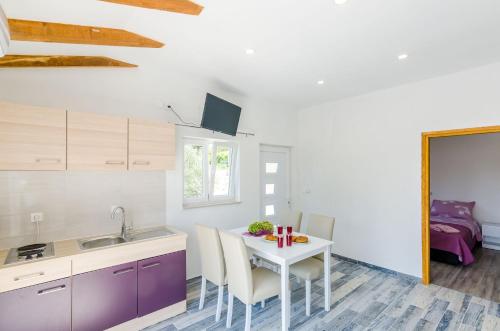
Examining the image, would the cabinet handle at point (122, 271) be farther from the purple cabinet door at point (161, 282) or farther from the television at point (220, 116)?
the television at point (220, 116)

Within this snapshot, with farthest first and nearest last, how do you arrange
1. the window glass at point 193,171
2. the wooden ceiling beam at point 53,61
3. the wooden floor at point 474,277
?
the window glass at point 193,171, the wooden floor at point 474,277, the wooden ceiling beam at point 53,61

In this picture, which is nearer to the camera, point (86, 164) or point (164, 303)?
point (86, 164)

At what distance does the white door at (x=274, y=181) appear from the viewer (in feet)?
14.6

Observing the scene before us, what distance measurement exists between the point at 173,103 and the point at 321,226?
250 cm

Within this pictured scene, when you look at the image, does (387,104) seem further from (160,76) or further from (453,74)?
(160,76)

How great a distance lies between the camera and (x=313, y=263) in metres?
2.81

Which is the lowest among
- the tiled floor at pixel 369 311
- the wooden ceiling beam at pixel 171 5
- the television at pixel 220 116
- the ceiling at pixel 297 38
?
the tiled floor at pixel 369 311

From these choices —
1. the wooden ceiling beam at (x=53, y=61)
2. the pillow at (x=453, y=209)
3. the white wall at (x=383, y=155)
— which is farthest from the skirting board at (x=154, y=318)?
the pillow at (x=453, y=209)

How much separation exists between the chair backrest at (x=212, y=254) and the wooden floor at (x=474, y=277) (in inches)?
118

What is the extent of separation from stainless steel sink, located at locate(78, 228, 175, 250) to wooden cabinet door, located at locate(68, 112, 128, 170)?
76cm

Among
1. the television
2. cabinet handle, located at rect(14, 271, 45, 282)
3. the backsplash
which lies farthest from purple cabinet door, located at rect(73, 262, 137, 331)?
the television

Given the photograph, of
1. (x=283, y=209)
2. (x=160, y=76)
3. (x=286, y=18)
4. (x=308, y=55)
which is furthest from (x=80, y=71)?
(x=283, y=209)

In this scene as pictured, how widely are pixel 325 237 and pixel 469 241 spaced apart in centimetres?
301

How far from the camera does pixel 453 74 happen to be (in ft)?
10.4
